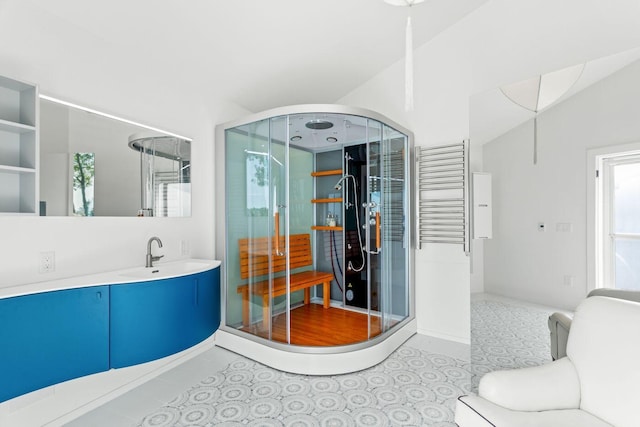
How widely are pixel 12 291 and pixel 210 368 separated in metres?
1.52

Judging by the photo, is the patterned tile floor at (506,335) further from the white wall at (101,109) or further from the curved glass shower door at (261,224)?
the white wall at (101,109)

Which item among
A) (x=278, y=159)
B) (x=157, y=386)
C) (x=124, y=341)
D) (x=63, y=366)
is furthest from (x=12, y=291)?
(x=278, y=159)

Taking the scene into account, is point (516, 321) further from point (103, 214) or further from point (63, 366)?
point (103, 214)

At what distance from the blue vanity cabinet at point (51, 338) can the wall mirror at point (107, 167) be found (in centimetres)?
59

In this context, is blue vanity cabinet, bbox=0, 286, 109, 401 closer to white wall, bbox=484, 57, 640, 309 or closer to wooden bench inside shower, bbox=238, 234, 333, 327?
wooden bench inside shower, bbox=238, 234, 333, 327

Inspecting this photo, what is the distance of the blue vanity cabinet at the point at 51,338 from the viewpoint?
61.8 inches

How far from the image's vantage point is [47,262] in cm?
197

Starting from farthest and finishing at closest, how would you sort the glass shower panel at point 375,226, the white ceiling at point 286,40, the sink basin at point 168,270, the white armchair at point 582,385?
1. the glass shower panel at point 375,226
2. the sink basin at point 168,270
3. the white ceiling at point 286,40
4. the white armchair at point 582,385

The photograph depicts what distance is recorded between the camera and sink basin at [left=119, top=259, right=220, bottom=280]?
7.38 ft

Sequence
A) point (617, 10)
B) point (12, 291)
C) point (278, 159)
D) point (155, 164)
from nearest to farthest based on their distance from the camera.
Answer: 1. point (12, 291)
2. point (617, 10)
3. point (155, 164)
4. point (278, 159)

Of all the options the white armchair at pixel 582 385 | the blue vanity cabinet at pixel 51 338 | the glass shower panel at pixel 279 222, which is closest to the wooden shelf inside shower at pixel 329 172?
the glass shower panel at pixel 279 222

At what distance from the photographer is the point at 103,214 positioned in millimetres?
2291

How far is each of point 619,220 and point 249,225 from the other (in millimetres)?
2547

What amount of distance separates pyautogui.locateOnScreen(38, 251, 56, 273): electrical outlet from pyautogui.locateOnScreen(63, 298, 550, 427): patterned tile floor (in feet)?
3.14
